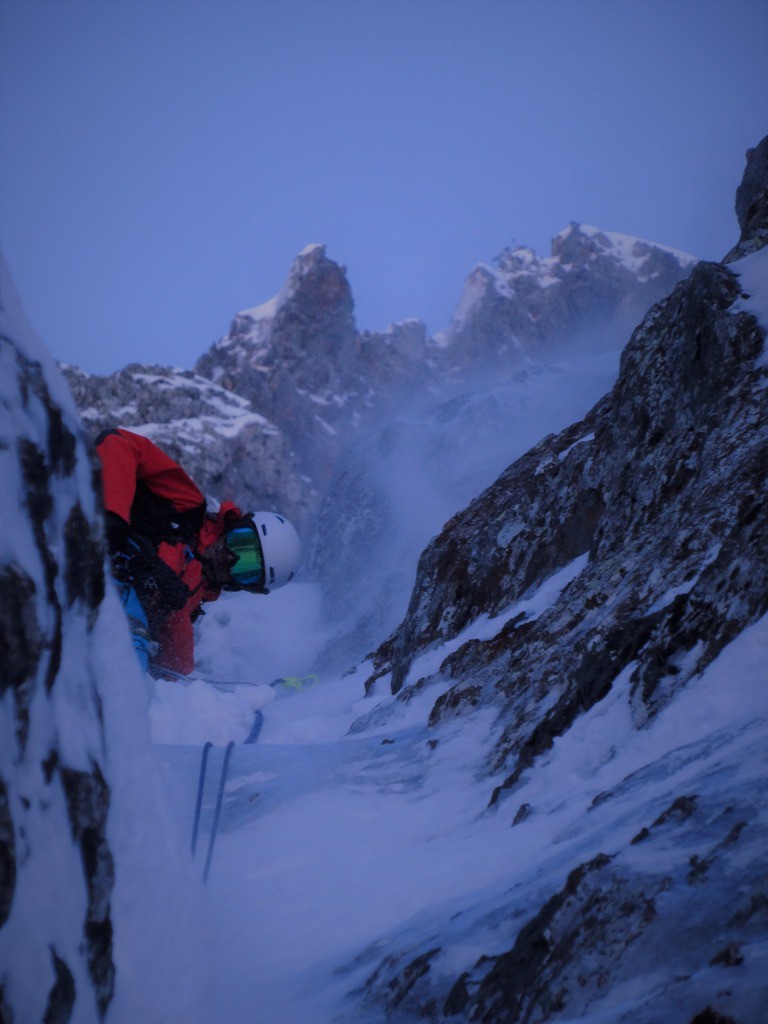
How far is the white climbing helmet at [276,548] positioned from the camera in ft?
25.3

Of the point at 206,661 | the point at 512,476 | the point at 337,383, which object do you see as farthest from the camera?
the point at 337,383

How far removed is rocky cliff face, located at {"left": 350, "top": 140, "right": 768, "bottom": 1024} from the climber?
2.28 metres

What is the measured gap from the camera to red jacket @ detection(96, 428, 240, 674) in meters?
5.18

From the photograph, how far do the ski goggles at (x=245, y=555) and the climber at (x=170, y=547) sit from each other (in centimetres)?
1

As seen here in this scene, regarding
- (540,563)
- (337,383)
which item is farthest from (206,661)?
(337,383)

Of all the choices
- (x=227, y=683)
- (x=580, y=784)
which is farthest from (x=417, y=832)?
(x=227, y=683)

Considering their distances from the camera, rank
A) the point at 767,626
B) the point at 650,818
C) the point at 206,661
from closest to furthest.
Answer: the point at 650,818, the point at 767,626, the point at 206,661

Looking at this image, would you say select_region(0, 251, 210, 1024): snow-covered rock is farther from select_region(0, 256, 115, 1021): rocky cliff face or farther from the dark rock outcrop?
the dark rock outcrop

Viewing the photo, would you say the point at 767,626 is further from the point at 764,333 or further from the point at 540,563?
the point at 540,563

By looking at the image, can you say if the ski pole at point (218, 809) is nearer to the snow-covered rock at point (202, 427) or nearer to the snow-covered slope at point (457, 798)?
the snow-covered slope at point (457, 798)

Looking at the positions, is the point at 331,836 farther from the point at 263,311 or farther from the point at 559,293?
the point at 559,293

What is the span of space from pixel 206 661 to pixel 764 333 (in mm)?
24476

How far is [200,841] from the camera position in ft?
12.4

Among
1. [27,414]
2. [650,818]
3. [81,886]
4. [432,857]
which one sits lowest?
[432,857]
